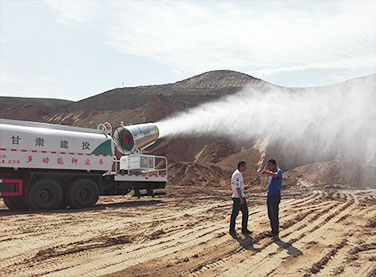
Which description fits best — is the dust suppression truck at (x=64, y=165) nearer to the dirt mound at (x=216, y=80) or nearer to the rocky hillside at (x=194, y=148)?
the rocky hillside at (x=194, y=148)

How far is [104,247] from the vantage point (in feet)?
25.7

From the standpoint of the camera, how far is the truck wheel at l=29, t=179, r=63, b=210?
1476 centimetres

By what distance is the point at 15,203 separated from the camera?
15.1m

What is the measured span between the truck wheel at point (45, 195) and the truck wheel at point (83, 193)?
0.52 metres

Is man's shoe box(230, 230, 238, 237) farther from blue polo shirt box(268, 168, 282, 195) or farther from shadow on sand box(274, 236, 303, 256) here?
blue polo shirt box(268, 168, 282, 195)

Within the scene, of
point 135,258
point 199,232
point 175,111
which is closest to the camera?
point 135,258

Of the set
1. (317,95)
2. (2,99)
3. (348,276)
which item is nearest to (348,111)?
(317,95)

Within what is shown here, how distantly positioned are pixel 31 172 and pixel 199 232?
8.06 meters

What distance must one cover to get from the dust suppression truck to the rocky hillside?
41.7 feet

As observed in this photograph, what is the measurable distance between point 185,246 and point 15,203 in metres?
9.74

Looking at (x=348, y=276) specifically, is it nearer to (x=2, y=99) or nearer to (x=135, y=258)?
(x=135, y=258)

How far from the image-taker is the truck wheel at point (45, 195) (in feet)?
48.4

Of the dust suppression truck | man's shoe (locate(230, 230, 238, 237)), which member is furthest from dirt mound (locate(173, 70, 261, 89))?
man's shoe (locate(230, 230, 238, 237))

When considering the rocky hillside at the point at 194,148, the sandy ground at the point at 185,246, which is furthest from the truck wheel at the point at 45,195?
the rocky hillside at the point at 194,148
